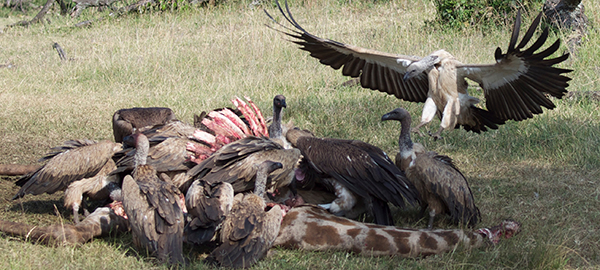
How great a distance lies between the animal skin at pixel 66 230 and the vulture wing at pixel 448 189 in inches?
79.9

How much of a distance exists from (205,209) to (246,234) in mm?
286

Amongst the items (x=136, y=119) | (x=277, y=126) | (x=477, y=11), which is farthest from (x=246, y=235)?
(x=477, y=11)

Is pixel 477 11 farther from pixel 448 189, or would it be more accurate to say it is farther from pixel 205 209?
pixel 205 209

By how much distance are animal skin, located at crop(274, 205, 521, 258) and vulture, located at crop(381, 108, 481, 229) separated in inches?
10.1

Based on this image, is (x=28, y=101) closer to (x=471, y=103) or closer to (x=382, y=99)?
(x=382, y=99)

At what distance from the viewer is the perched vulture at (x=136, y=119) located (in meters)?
4.82

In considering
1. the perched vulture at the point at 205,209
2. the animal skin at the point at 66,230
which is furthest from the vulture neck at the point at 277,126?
the animal skin at the point at 66,230

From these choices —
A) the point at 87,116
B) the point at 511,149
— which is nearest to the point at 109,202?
the point at 87,116

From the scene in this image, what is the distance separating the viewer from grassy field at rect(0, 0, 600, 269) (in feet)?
10.6

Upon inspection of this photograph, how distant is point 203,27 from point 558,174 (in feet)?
25.4

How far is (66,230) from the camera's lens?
324cm

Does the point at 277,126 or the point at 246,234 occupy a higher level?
the point at 277,126

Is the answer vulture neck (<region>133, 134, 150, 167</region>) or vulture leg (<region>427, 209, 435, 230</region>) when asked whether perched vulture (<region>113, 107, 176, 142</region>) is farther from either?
vulture leg (<region>427, 209, 435, 230</region>)

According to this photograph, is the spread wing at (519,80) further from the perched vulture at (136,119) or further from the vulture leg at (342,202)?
the perched vulture at (136,119)
